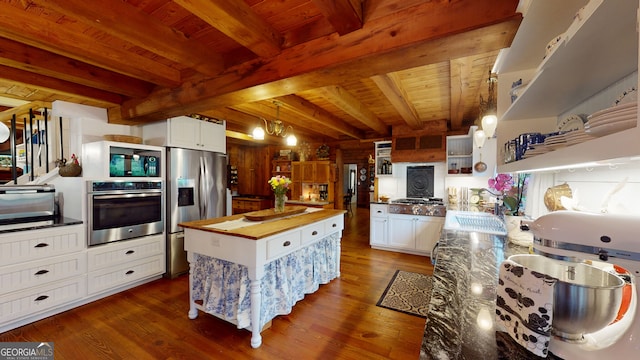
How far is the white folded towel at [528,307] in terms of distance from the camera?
649 millimetres

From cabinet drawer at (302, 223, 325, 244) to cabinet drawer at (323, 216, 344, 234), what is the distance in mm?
79

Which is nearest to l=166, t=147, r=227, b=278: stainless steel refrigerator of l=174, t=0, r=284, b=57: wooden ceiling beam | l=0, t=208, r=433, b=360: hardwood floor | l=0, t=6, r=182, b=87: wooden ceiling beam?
l=0, t=208, r=433, b=360: hardwood floor

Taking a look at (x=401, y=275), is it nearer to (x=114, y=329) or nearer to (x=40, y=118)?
(x=114, y=329)

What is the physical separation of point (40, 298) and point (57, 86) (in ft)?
6.96

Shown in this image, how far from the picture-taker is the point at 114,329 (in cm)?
218

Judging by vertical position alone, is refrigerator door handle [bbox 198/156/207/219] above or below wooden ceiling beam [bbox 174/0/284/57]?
below

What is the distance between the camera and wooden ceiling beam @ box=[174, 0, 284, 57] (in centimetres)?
132

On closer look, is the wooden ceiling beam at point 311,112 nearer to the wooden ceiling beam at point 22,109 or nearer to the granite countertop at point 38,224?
the granite countertop at point 38,224

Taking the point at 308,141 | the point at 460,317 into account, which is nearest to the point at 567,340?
the point at 460,317

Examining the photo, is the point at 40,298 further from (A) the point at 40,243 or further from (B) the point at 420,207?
(B) the point at 420,207

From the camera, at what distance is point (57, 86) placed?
252 centimetres

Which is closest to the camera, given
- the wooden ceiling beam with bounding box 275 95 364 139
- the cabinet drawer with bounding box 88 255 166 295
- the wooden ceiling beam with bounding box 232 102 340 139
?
the cabinet drawer with bounding box 88 255 166 295

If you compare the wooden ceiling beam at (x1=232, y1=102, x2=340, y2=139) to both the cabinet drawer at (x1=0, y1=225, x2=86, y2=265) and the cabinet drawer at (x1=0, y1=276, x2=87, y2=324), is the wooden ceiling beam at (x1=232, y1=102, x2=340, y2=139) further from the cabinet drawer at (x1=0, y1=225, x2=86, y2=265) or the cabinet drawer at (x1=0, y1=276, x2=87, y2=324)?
the cabinet drawer at (x1=0, y1=276, x2=87, y2=324)

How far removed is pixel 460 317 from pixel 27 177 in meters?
5.49
